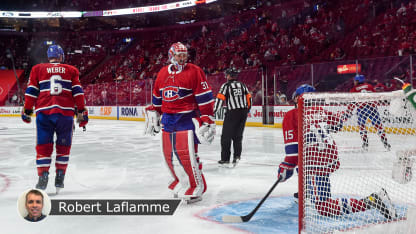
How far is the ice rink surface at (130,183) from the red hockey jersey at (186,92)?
31.3 inches

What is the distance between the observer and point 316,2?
19.0m

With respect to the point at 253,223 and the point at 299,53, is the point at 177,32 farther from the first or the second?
the point at 253,223

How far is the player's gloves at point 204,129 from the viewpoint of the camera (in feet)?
10.6

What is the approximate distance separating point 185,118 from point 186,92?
0.70ft

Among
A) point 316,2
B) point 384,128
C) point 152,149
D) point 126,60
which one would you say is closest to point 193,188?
point 384,128

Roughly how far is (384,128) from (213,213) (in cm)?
161

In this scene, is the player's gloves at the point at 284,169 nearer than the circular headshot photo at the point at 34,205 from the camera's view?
No

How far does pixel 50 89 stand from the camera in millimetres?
3662

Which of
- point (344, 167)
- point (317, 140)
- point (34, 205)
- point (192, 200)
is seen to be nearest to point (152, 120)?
point (192, 200)

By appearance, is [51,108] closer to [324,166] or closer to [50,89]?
[50,89]

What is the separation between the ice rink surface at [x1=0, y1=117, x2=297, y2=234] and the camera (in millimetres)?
2682

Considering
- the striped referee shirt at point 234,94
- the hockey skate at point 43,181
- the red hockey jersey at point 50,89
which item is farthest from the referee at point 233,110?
the hockey skate at point 43,181

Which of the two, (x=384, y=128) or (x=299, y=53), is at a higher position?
(x=299, y=53)

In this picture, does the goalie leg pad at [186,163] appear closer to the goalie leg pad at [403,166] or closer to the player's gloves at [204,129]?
the player's gloves at [204,129]
